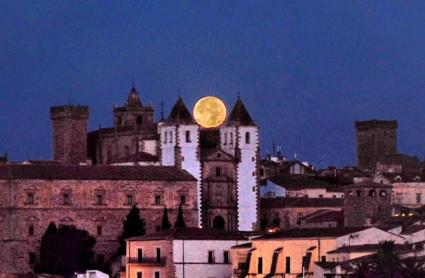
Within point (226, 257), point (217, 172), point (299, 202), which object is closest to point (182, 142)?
point (217, 172)

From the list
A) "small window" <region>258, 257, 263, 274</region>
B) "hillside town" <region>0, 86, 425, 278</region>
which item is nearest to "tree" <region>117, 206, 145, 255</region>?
"hillside town" <region>0, 86, 425, 278</region>

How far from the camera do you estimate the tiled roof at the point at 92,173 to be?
118750 millimetres

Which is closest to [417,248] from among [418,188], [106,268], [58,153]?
[106,268]

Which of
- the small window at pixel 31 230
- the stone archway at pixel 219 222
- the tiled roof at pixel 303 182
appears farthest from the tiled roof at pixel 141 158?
the small window at pixel 31 230

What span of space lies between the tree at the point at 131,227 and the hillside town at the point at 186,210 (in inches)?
3.1

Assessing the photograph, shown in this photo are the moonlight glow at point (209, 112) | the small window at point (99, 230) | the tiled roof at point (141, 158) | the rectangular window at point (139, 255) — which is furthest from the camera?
the moonlight glow at point (209, 112)

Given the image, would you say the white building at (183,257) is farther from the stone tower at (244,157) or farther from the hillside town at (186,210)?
the stone tower at (244,157)

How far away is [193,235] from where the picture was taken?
344ft

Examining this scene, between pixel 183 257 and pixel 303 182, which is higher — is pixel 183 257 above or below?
below

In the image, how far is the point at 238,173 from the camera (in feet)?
408

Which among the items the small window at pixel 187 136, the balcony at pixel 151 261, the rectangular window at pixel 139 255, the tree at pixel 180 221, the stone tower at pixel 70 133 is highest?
the stone tower at pixel 70 133

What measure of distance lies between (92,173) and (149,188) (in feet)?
9.96

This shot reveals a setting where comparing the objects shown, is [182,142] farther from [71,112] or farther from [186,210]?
[71,112]

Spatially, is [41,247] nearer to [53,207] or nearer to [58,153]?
[53,207]
